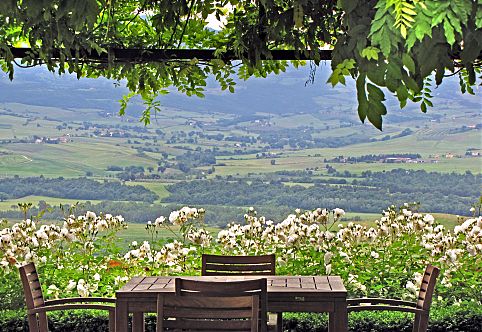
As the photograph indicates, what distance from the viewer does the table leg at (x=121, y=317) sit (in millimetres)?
4055

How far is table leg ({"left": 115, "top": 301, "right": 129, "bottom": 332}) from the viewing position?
13.3ft

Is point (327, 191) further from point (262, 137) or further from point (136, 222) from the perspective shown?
point (136, 222)

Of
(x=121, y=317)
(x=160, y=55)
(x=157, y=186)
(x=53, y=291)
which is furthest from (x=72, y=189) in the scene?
(x=121, y=317)

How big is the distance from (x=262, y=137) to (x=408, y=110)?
1647 mm

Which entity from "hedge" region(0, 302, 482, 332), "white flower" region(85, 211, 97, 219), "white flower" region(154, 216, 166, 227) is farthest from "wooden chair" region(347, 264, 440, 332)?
"white flower" region(85, 211, 97, 219)

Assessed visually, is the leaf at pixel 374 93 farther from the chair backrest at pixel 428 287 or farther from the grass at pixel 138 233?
the grass at pixel 138 233

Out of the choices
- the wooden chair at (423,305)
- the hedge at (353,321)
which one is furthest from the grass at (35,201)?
the wooden chair at (423,305)

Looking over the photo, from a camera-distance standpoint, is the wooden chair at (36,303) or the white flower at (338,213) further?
the white flower at (338,213)

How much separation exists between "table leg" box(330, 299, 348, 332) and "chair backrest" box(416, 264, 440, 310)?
0.51m

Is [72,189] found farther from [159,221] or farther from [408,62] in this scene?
[408,62]

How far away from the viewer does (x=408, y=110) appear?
889 cm

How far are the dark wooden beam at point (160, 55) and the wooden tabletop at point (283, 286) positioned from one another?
1.40 m

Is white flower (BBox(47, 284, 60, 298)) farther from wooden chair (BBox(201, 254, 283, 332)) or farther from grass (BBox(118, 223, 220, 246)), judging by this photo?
wooden chair (BBox(201, 254, 283, 332))

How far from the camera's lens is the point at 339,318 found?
3986 mm
